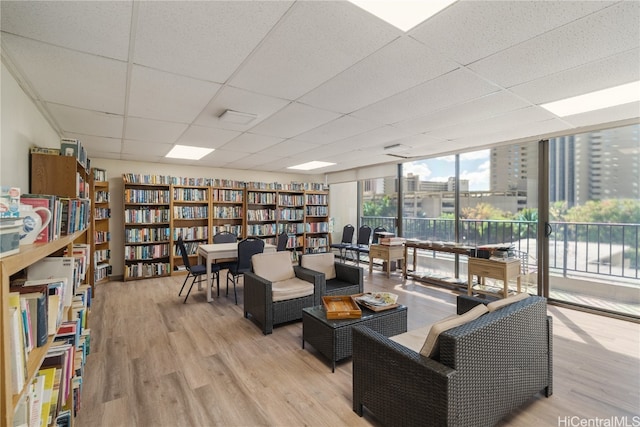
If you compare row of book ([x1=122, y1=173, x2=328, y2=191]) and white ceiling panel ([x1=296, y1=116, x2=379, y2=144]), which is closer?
white ceiling panel ([x1=296, y1=116, x2=379, y2=144])

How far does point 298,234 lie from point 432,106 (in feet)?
16.9

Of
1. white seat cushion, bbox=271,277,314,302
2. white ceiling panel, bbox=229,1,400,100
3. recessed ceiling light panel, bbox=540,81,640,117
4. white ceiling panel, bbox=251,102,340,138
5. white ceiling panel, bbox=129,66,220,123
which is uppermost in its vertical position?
recessed ceiling light panel, bbox=540,81,640,117

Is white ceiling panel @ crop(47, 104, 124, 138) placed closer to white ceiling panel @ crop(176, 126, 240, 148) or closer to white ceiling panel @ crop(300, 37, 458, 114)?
white ceiling panel @ crop(176, 126, 240, 148)

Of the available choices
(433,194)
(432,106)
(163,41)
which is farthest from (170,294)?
(433,194)

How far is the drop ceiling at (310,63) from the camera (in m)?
1.46

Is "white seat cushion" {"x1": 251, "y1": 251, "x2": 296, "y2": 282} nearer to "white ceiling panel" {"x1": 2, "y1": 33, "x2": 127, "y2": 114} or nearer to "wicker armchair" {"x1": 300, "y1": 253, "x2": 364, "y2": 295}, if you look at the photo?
"wicker armchair" {"x1": 300, "y1": 253, "x2": 364, "y2": 295}

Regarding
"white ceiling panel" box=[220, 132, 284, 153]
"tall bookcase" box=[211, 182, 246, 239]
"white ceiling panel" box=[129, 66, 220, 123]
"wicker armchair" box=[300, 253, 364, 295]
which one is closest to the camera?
"white ceiling panel" box=[129, 66, 220, 123]

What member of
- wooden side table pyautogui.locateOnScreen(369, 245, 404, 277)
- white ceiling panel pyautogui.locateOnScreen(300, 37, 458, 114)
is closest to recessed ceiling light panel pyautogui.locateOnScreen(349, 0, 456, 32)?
white ceiling panel pyautogui.locateOnScreen(300, 37, 458, 114)

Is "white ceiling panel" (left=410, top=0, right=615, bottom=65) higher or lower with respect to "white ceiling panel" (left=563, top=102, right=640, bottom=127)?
lower

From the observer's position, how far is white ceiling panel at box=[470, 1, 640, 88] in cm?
151

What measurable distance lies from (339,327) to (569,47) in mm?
2472

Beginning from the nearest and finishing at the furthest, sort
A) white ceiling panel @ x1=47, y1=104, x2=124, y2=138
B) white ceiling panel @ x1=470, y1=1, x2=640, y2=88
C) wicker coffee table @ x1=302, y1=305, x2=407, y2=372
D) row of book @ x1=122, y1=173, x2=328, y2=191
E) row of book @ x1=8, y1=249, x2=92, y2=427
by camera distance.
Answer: row of book @ x1=8, y1=249, x2=92, y2=427, white ceiling panel @ x1=470, y1=1, x2=640, y2=88, wicker coffee table @ x1=302, y1=305, x2=407, y2=372, white ceiling panel @ x1=47, y1=104, x2=124, y2=138, row of book @ x1=122, y1=173, x2=328, y2=191

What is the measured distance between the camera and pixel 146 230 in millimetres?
5516

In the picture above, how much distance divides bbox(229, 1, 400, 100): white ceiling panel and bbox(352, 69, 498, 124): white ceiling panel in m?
0.75
